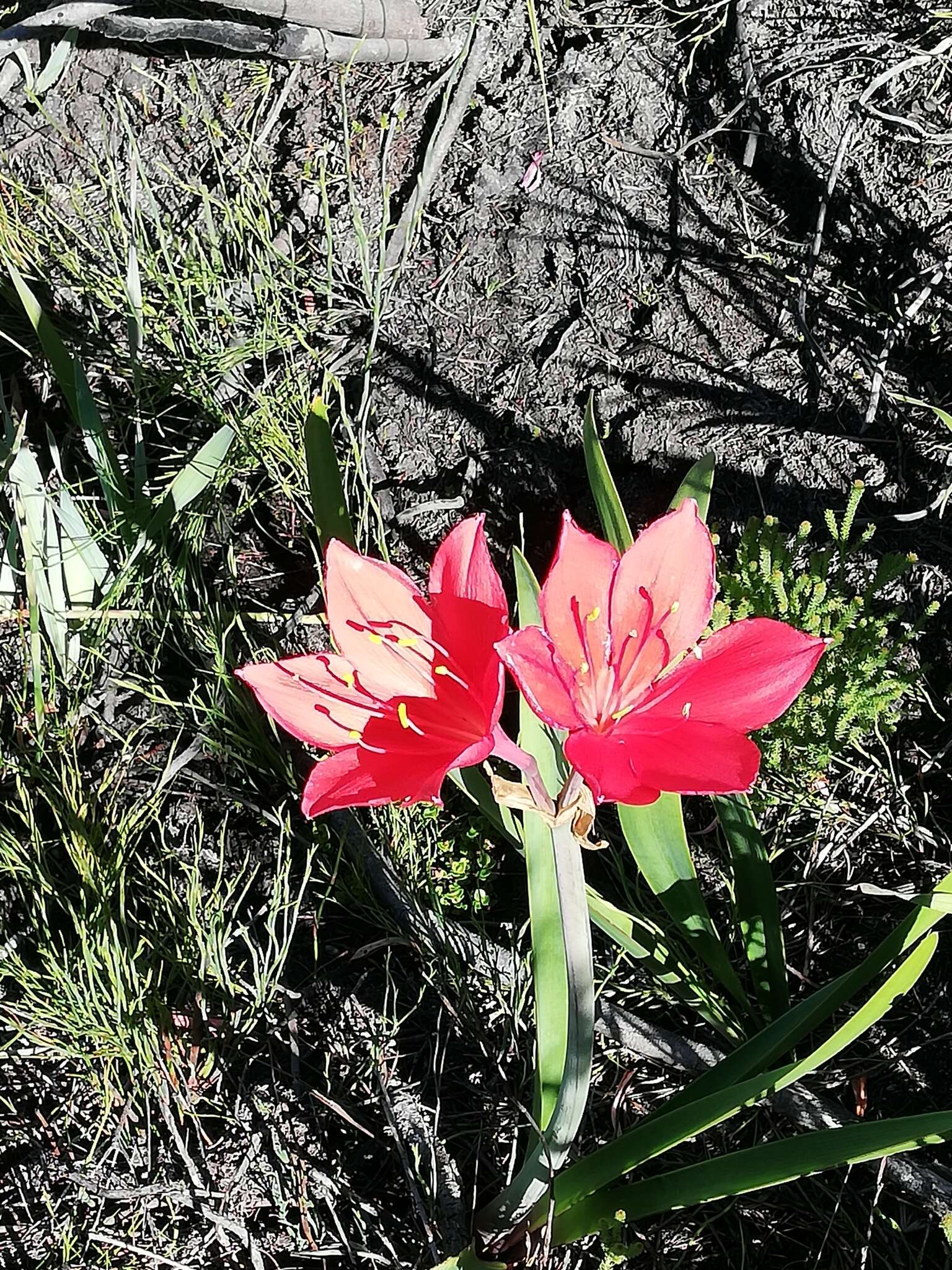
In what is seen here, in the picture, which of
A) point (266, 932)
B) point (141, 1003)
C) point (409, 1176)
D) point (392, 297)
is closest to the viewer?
point (409, 1176)

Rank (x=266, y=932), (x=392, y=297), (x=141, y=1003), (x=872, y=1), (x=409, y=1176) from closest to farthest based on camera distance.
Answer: (x=409, y=1176), (x=141, y=1003), (x=266, y=932), (x=872, y=1), (x=392, y=297)

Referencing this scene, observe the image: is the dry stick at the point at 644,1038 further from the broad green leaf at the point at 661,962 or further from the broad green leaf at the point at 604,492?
the broad green leaf at the point at 604,492

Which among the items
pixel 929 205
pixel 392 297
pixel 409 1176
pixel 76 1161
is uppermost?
pixel 392 297

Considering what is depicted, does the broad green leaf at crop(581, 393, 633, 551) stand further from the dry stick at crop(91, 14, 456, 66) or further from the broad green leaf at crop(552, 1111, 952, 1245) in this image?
the dry stick at crop(91, 14, 456, 66)

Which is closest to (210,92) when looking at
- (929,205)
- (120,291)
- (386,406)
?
(120,291)

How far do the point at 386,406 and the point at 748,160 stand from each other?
0.79 meters

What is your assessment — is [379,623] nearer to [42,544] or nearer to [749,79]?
[42,544]

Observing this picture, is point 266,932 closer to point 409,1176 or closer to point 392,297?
point 409,1176

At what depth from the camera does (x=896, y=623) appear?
1.59 metres

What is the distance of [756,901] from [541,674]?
0.66 m

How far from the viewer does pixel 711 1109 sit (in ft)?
3.20

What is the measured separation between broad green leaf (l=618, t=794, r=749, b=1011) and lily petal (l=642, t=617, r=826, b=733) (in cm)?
35

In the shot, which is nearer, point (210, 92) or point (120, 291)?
point (120, 291)

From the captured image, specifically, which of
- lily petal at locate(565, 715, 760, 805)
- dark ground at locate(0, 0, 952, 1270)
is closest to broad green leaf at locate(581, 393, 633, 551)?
dark ground at locate(0, 0, 952, 1270)
